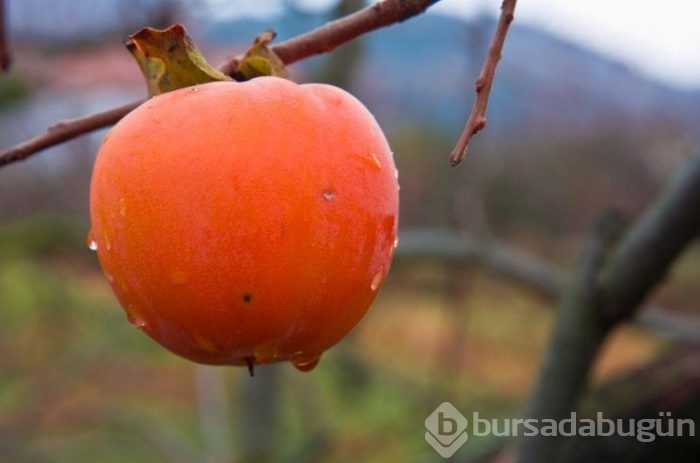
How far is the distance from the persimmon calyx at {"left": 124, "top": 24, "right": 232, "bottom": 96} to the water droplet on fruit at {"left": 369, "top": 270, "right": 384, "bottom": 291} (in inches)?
6.8

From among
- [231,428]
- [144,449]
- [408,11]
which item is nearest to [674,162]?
[231,428]

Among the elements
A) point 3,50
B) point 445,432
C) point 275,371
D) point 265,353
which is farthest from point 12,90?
point 265,353

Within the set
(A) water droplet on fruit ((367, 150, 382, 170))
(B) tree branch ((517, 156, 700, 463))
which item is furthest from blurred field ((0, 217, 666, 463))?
(A) water droplet on fruit ((367, 150, 382, 170))

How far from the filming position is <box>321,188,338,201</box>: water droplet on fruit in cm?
52

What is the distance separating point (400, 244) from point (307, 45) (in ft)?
5.96

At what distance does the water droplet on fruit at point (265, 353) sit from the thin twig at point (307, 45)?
0.66 ft

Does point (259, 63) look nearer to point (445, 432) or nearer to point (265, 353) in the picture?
point (265, 353)

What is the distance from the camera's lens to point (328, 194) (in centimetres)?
52

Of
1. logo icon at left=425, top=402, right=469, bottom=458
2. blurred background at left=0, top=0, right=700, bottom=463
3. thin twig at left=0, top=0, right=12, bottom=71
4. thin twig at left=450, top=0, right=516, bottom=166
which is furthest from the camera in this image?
blurred background at left=0, top=0, right=700, bottom=463

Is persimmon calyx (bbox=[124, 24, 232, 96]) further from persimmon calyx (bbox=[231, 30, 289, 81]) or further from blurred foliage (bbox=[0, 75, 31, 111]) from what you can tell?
blurred foliage (bbox=[0, 75, 31, 111])

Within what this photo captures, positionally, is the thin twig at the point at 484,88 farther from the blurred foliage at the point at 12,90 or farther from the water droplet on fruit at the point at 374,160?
the blurred foliage at the point at 12,90

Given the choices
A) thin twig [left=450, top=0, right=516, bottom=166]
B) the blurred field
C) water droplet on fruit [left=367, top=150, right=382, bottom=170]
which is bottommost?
the blurred field

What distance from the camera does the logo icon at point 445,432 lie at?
4.16 feet

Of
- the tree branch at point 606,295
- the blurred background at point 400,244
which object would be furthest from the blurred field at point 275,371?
the tree branch at point 606,295
